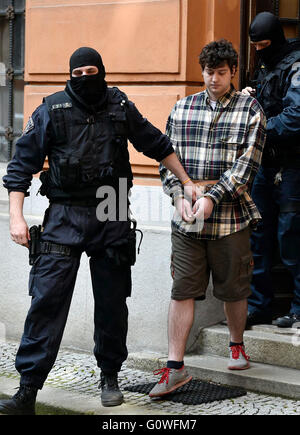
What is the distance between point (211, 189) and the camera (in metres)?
5.05

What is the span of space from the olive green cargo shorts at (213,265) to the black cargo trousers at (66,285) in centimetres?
36

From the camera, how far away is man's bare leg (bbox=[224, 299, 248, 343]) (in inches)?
209

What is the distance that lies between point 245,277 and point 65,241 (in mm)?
1149

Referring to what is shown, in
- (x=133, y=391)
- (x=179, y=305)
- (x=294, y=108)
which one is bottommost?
(x=133, y=391)

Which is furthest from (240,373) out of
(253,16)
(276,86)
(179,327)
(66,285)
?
(253,16)

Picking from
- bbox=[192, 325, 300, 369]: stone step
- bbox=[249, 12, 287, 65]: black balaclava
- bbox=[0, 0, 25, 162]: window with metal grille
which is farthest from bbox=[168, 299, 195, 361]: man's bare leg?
bbox=[0, 0, 25, 162]: window with metal grille

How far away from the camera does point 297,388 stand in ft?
16.8

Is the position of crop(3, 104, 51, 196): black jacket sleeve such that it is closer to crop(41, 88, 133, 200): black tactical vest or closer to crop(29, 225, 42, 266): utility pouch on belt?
crop(41, 88, 133, 200): black tactical vest

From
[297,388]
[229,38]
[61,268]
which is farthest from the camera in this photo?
[229,38]

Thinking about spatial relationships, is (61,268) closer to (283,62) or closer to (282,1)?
(283,62)

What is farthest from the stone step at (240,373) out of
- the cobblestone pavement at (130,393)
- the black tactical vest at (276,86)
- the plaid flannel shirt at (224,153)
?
the black tactical vest at (276,86)

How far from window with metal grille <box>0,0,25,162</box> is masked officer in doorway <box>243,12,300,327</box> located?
2253mm

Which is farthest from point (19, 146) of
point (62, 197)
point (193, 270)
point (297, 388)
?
point (297, 388)

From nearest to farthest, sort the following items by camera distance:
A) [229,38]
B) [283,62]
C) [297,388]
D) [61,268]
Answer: [61,268]
[297,388]
[283,62]
[229,38]
